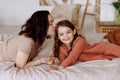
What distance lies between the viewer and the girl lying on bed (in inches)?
66.7

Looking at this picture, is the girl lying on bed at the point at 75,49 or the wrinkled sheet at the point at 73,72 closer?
the wrinkled sheet at the point at 73,72

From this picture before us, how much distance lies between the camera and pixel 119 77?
4.71 ft

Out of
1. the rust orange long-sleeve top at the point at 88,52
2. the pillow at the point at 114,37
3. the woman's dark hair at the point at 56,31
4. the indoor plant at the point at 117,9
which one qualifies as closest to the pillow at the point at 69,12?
the indoor plant at the point at 117,9

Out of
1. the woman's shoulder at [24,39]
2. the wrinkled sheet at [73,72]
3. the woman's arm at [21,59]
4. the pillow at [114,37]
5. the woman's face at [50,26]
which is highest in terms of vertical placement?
the woman's face at [50,26]

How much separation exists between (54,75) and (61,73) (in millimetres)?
47

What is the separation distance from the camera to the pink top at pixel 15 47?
161 cm

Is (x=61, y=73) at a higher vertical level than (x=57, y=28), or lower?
lower

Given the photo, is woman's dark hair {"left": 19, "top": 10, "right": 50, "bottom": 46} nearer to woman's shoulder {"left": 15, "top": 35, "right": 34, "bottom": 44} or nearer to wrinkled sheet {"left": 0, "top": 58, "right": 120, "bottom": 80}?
woman's shoulder {"left": 15, "top": 35, "right": 34, "bottom": 44}

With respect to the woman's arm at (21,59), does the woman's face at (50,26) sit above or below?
above

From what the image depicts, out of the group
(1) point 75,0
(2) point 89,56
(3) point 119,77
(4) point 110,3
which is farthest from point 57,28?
(1) point 75,0

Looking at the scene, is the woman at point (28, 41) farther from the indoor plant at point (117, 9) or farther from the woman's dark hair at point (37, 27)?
the indoor plant at point (117, 9)

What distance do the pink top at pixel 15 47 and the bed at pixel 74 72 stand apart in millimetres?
114

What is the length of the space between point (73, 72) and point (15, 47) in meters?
0.47

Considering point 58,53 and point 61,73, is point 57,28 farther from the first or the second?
point 61,73
